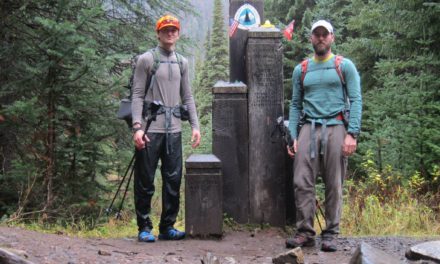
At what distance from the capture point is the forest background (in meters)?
6.85

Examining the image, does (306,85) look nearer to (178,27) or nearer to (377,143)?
(178,27)

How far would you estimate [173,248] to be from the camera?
16.6 ft

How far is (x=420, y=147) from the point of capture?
8.96m

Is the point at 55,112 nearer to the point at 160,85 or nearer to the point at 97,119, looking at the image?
the point at 97,119

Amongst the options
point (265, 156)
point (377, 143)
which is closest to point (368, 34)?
point (377, 143)

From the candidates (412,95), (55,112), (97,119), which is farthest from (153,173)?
(412,95)

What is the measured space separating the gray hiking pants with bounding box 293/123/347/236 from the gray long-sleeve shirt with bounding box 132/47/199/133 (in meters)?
1.39

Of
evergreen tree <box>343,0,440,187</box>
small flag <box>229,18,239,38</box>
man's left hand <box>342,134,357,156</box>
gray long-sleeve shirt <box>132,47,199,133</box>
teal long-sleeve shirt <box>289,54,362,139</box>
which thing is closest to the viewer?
man's left hand <box>342,134,357,156</box>

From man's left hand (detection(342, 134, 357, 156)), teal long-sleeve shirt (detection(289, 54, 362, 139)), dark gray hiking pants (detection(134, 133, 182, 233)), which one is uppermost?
teal long-sleeve shirt (detection(289, 54, 362, 139))

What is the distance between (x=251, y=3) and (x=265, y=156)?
228 centimetres

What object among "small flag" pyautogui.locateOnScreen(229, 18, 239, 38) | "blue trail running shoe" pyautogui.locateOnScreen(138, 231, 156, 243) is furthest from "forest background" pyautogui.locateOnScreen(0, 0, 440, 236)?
"small flag" pyautogui.locateOnScreen(229, 18, 239, 38)

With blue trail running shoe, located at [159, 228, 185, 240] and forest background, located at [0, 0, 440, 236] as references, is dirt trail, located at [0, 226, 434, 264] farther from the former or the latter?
forest background, located at [0, 0, 440, 236]

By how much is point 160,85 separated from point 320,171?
6.41 feet

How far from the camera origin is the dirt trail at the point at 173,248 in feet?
13.7
